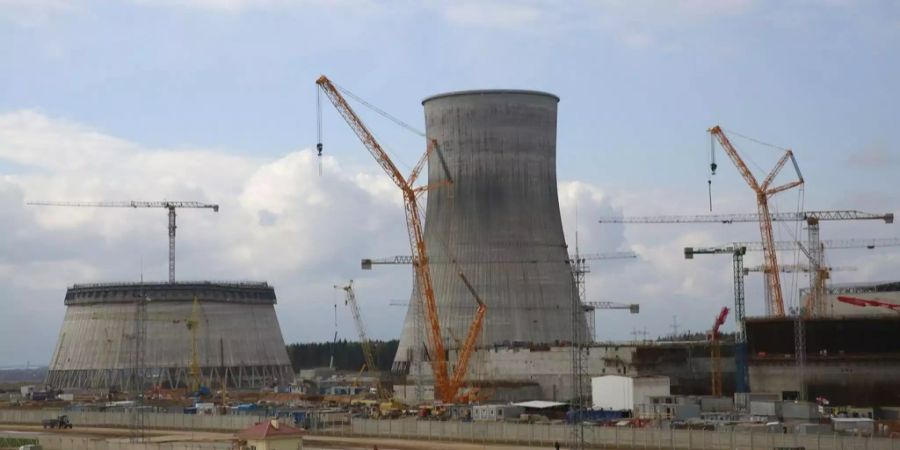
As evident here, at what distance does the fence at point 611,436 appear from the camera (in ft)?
213

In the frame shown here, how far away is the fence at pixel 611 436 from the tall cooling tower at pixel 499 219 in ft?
103

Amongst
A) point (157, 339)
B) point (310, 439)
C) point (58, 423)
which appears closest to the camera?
point (310, 439)

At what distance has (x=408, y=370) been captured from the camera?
126m

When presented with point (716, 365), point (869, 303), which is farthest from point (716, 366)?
point (869, 303)

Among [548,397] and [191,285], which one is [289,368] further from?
[548,397]

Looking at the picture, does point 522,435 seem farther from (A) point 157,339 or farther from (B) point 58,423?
(A) point 157,339

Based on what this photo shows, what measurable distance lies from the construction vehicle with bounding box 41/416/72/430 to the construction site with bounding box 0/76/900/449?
3.04m

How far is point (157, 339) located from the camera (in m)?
147

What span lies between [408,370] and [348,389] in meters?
16.5

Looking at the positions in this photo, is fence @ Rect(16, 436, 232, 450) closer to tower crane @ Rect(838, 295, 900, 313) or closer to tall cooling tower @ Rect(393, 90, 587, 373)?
tall cooling tower @ Rect(393, 90, 587, 373)

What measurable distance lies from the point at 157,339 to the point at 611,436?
8384 cm

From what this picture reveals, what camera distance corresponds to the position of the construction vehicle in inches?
3952

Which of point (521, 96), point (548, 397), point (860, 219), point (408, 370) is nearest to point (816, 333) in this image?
point (548, 397)

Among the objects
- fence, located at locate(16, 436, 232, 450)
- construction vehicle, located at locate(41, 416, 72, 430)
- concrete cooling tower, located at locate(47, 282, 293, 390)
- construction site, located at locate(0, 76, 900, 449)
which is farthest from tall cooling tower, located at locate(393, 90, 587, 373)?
fence, located at locate(16, 436, 232, 450)
